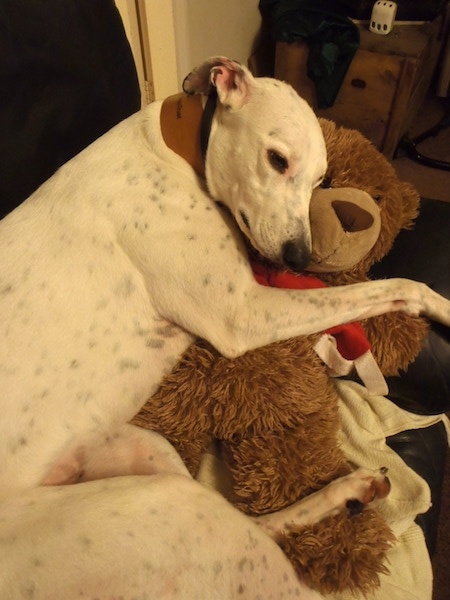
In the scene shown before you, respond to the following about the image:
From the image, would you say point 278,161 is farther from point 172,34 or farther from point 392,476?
point 172,34

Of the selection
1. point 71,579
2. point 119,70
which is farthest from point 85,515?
point 119,70

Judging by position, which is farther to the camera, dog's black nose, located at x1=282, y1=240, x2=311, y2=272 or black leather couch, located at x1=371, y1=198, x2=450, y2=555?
black leather couch, located at x1=371, y1=198, x2=450, y2=555

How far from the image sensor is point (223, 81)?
4.95 ft

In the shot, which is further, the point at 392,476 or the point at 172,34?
the point at 172,34

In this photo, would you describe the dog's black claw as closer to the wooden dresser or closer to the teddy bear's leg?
the teddy bear's leg

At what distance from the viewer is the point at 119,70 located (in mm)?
1930

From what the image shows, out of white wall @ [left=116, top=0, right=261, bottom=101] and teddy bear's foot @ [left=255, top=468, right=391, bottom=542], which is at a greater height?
white wall @ [left=116, top=0, right=261, bottom=101]

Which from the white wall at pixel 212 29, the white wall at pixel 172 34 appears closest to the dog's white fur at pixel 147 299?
→ the white wall at pixel 172 34

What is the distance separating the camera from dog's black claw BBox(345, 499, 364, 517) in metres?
1.38

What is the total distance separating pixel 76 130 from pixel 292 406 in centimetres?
115

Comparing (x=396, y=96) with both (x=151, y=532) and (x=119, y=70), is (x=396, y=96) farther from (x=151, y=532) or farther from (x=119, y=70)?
(x=151, y=532)

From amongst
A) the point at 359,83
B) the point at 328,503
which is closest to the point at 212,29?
the point at 359,83

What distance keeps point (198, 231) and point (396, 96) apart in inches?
93.5

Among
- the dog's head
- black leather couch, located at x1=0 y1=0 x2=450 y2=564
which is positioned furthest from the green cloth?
the dog's head
